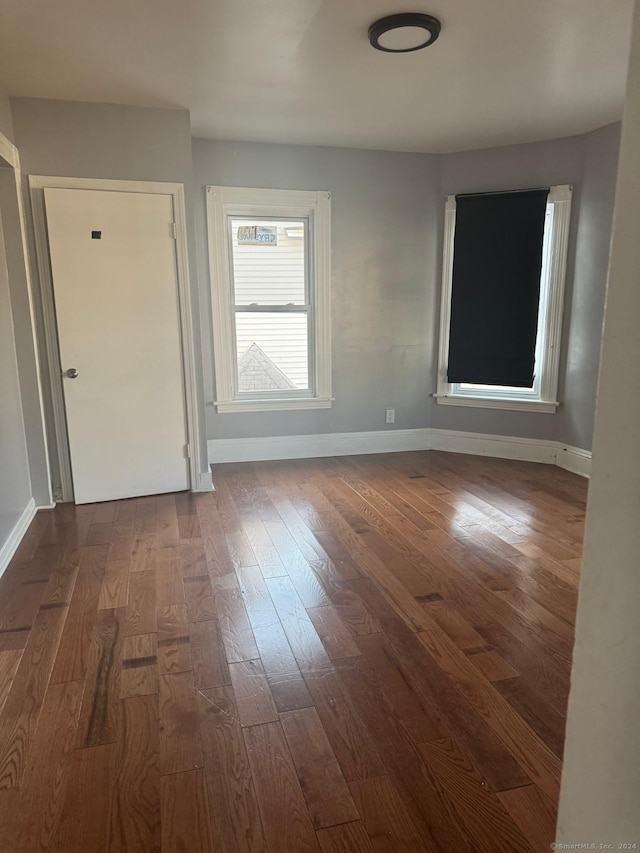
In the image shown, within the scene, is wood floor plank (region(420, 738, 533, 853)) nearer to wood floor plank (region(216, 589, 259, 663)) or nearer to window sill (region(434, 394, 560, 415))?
wood floor plank (region(216, 589, 259, 663))

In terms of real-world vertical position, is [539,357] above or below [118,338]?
below

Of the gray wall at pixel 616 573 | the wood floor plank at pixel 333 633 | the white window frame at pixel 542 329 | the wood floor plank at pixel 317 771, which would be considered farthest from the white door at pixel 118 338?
the gray wall at pixel 616 573

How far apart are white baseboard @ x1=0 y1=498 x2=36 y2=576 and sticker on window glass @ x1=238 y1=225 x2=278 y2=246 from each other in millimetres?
2516

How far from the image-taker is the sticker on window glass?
4516 mm

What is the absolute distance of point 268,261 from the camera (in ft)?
15.1

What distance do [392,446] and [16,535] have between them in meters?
3.13

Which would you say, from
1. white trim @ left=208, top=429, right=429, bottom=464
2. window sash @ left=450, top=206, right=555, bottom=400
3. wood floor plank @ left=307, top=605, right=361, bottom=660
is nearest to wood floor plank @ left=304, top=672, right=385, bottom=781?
wood floor plank @ left=307, top=605, right=361, bottom=660

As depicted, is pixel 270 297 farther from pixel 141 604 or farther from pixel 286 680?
pixel 286 680

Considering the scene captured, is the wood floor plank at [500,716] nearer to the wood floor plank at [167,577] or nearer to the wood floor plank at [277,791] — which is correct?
the wood floor plank at [277,791]

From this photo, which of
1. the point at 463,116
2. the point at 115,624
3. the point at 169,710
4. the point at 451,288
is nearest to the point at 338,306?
the point at 451,288

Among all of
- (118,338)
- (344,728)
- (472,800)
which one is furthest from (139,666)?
(118,338)

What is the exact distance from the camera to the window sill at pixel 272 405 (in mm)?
4696

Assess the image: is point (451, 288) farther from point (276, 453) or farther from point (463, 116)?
point (276, 453)

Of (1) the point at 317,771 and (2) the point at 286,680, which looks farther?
(2) the point at 286,680
